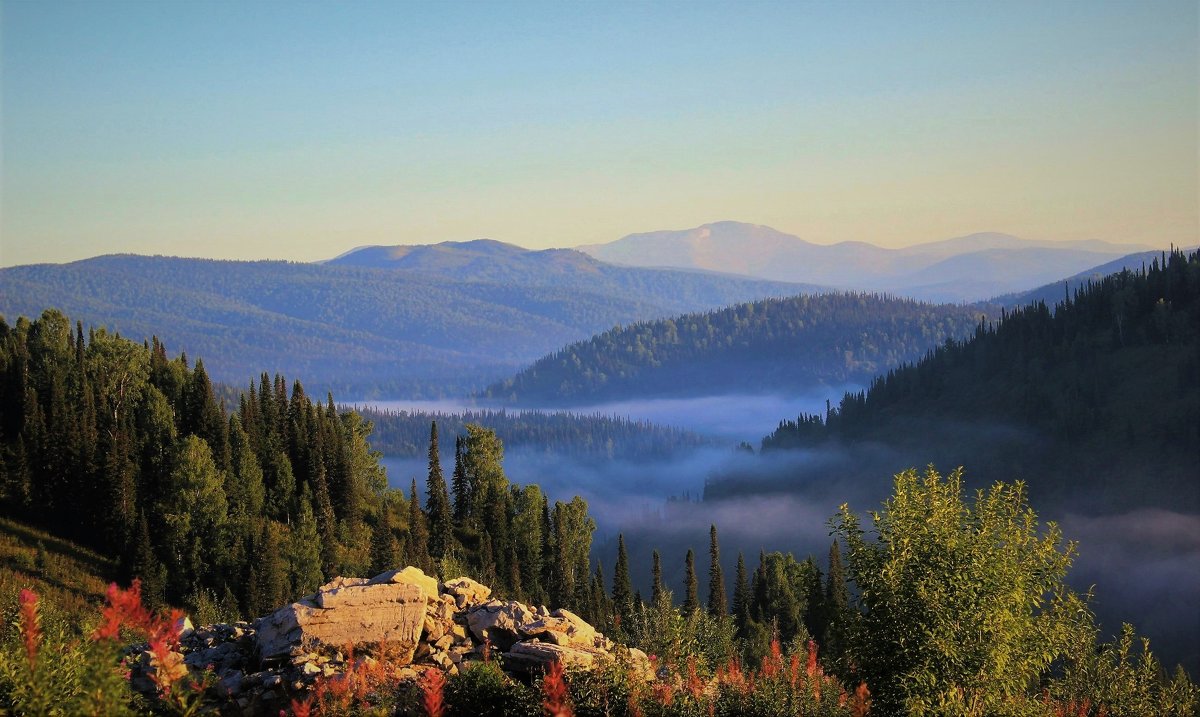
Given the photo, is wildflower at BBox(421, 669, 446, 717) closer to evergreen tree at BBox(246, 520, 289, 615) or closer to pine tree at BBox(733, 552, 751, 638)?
evergreen tree at BBox(246, 520, 289, 615)

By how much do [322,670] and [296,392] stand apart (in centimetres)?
14038

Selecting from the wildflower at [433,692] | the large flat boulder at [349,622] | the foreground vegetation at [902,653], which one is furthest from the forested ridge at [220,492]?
the foreground vegetation at [902,653]

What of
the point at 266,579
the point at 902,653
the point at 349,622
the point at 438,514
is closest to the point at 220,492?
the point at 266,579

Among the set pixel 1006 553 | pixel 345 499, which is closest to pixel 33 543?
pixel 345 499

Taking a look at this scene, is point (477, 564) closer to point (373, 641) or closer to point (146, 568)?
point (146, 568)

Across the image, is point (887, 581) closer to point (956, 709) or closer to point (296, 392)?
point (956, 709)

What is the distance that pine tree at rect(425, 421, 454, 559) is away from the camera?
159250 millimetres

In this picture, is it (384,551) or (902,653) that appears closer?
(902,653)

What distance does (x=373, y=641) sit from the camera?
50.9 metres

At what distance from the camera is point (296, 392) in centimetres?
18225

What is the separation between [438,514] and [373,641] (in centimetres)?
11801

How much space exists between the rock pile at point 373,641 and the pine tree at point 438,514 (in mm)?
101440

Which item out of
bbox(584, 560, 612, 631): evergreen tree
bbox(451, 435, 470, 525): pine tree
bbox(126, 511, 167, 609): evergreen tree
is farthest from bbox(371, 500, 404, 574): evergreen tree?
bbox(584, 560, 612, 631): evergreen tree

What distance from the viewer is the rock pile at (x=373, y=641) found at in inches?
1877
